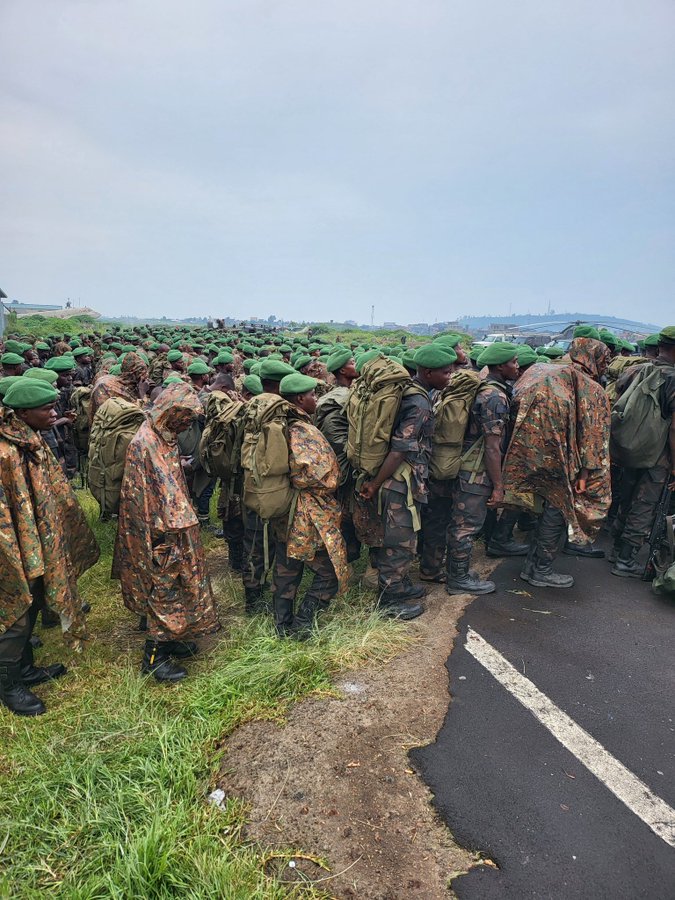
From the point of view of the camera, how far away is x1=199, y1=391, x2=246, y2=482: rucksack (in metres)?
4.50

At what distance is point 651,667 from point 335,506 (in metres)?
2.37

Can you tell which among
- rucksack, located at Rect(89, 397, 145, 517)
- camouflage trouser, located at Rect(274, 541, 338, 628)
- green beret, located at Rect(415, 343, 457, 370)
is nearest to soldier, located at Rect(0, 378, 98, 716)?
rucksack, located at Rect(89, 397, 145, 517)

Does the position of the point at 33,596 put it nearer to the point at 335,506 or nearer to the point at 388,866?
the point at 335,506

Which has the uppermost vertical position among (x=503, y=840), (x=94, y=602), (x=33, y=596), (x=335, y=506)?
(x=335, y=506)

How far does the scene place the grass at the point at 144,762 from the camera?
2.06 metres

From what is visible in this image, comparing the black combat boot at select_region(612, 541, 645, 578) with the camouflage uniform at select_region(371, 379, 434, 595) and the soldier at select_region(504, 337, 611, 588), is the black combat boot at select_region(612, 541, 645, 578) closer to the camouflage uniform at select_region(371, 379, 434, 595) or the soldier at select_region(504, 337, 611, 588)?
the soldier at select_region(504, 337, 611, 588)

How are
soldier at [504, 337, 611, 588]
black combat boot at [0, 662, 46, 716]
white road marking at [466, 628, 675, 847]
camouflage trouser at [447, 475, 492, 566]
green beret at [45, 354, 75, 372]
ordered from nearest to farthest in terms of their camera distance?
1. white road marking at [466, 628, 675, 847]
2. black combat boot at [0, 662, 46, 716]
3. soldier at [504, 337, 611, 588]
4. camouflage trouser at [447, 475, 492, 566]
5. green beret at [45, 354, 75, 372]

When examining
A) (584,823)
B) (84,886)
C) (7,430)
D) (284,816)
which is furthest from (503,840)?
(7,430)

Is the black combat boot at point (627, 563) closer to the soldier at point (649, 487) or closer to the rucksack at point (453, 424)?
the soldier at point (649, 487)

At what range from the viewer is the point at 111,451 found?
3764 millimetres

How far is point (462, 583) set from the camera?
4.46 meters

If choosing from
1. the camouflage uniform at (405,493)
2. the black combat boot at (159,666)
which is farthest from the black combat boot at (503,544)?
the black combat boot at (159,666)

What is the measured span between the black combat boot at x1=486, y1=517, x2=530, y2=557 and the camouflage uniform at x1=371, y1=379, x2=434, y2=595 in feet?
5.03

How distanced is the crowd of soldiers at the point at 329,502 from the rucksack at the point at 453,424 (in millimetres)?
24
